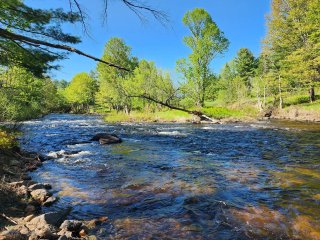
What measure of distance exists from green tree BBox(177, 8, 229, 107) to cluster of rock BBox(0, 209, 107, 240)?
3902cm

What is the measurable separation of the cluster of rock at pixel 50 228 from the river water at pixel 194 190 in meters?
0.43

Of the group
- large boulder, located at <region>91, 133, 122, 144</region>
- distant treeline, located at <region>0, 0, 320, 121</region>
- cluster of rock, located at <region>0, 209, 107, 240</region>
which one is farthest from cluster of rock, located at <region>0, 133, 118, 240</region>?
distant treeline, located at <region>0, 0, 320, 121</region>

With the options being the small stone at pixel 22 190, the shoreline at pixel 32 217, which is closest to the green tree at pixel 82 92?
the shoreline at pixel 32 217

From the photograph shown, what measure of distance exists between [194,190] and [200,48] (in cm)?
3806

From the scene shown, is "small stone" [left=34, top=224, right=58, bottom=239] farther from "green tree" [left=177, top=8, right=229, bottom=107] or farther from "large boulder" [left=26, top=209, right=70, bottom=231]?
"green tree" [left=177, top=8, right=229, bottom=107]

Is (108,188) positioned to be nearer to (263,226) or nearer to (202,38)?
(263,226)

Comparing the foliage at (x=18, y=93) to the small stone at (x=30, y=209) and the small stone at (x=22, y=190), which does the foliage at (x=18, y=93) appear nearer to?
the small stone at (x=22, y=190)

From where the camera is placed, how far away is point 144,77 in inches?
1953

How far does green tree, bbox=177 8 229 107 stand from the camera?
44.8 meters

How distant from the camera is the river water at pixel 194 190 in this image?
6.59 m

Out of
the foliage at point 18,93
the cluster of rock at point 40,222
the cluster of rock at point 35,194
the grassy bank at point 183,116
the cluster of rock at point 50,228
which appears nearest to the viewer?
the cluster of rock at point 50,228

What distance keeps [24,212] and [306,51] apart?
130 feet

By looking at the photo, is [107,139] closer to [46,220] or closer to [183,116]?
[46,220]

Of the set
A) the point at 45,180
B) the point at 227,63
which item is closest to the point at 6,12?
the point at 45,180
